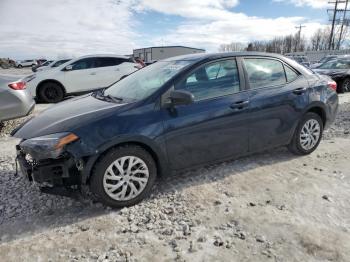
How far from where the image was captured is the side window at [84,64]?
1121cm

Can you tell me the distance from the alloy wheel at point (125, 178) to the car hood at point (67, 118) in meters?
0.53

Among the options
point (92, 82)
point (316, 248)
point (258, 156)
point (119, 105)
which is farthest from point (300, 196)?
point (92, 82)

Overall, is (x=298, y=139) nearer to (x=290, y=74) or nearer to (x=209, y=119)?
(x=290, y=74)

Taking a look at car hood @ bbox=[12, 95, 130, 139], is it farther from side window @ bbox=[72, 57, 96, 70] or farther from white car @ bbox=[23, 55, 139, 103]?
side window @ bbox=[72, 57, 96, 70]

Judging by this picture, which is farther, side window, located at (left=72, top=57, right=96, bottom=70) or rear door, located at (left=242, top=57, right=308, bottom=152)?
side window, located at (left=72, top=57, right=96, bottom=70)

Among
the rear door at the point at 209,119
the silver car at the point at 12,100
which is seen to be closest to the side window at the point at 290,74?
the rear door at the point at 209,119

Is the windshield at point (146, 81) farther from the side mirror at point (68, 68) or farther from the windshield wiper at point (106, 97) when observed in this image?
the side mirror at point (68, 68)

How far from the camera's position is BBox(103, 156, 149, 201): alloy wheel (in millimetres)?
3369

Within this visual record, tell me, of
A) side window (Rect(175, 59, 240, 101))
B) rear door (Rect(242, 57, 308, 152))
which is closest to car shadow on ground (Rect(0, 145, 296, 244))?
rear door (Rect(242, 57, 308, 152))

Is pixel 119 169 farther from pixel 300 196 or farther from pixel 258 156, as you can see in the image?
pixel 258 156

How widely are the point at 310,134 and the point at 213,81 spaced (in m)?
1.93

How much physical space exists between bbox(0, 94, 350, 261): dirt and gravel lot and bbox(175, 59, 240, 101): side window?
3.65ft

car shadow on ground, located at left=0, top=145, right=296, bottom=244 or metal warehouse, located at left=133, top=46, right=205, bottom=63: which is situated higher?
metal warehouse, located at left=133, top=46, right=205, bottom=63

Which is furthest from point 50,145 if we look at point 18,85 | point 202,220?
point 18,85
